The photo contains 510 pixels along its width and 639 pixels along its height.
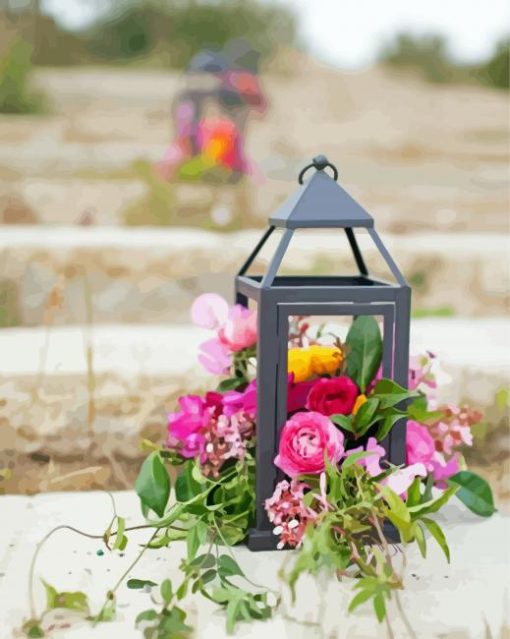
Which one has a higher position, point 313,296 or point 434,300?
point 313,296

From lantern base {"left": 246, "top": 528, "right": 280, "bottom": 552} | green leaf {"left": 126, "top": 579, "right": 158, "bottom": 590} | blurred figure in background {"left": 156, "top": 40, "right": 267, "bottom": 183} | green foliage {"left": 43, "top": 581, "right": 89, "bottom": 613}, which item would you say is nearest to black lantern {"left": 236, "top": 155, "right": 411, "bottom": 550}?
lantern base {"left": 246, "top": 528, "right": 280, "bottom": 552}

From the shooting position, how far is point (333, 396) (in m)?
1.69

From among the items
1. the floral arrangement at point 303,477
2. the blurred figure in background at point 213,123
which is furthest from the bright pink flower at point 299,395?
the blurred figure in background at point 213,123

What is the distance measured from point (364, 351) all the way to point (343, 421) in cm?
15

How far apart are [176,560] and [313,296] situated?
503 millimetres

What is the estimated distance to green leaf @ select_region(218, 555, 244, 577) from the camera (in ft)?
5.05

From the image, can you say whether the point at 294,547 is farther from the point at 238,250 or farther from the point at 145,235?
the point at 145,235

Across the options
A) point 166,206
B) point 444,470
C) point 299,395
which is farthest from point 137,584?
point 166,206

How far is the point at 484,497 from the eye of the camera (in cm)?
192

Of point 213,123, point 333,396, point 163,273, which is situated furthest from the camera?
point 213,123

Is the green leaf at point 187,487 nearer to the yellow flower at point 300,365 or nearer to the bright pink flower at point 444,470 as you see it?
the yellow flower at point 300,365

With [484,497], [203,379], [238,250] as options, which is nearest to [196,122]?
[238,250]

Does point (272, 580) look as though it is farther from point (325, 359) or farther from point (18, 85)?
point (18, 85)

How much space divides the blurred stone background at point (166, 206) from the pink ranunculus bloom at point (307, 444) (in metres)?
0.42
